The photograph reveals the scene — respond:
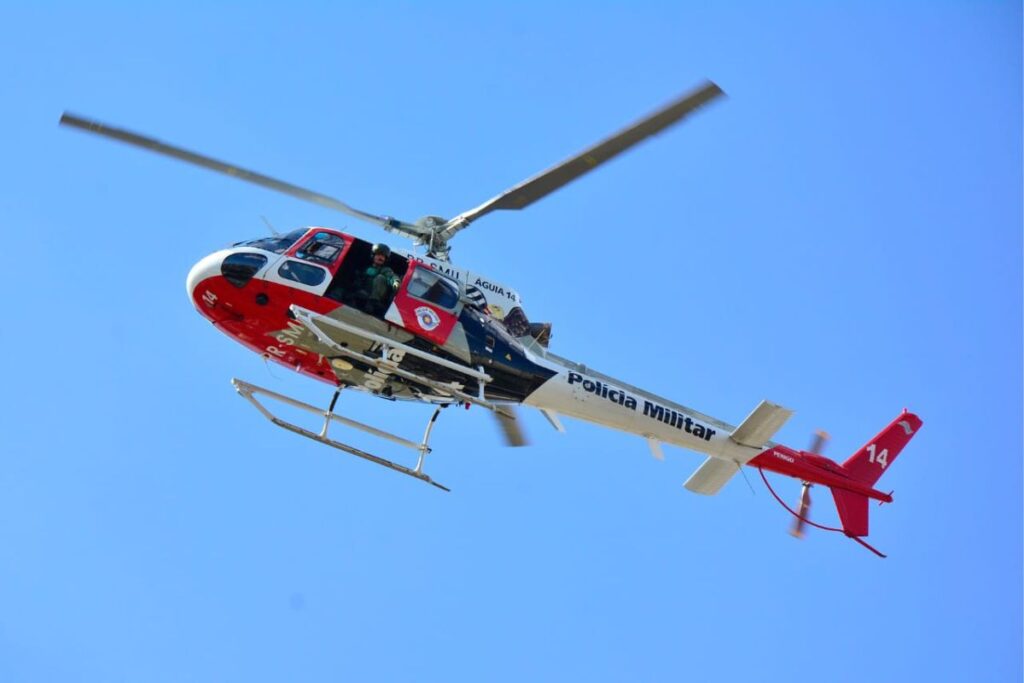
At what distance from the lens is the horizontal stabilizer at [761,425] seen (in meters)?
12.2

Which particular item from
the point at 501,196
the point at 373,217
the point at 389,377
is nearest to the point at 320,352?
the point at 389,377

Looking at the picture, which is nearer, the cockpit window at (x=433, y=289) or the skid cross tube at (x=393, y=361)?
the skid cross tube at (x=393, y=361)

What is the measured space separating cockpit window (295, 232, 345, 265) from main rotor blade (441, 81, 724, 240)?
4.75 feet

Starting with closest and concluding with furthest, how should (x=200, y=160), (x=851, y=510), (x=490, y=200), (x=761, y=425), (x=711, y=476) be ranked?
(x=200, y=160) → (x=490, y=200) → (x=761, y=425) → (x=711, y=476) → (x=851, y=510)

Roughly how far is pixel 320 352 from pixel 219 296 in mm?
1091

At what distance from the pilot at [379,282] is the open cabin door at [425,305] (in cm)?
7

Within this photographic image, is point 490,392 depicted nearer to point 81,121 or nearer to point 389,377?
point 389,377

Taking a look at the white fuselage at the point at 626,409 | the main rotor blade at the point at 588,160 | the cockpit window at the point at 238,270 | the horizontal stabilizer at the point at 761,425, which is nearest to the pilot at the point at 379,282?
the cockpit window at the point at 238,270

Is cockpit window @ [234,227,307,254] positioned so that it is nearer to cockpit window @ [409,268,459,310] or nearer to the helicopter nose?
the helicopter nose

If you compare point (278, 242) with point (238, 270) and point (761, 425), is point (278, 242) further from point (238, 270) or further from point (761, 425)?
point (761, 425)

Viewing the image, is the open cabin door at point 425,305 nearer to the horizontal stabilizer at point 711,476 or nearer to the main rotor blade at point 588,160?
the main rotor blade at point 588,160

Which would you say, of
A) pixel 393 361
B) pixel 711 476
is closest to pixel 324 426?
pixel 393 361

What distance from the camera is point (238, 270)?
1063cm

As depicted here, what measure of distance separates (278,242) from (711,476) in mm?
5588
